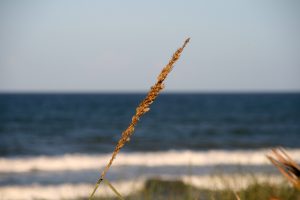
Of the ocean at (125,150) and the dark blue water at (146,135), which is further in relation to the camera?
the dark blue water at (146,135)

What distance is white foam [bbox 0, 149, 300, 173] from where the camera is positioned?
1816 centimetres

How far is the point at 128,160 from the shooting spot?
19.5m

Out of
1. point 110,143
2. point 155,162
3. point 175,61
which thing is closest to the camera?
point 175,61

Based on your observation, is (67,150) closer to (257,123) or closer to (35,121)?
(35,121)

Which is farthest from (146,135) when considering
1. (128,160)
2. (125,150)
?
(128,160)

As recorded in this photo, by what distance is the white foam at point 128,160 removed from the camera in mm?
18156

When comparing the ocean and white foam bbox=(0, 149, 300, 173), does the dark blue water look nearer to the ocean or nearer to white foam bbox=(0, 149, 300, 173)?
the ocean

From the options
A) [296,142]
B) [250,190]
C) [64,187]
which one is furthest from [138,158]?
[250,190]

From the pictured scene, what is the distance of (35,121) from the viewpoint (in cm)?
3966

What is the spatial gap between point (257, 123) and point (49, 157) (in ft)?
77.1

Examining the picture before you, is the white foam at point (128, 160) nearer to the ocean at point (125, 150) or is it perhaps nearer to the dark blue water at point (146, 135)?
the ocean at point (125, 150)

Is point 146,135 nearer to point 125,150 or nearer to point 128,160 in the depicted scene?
point 125,150

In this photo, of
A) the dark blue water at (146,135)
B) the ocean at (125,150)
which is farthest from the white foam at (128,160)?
the dark blue water at (146,135)

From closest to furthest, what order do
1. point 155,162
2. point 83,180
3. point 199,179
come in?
point 199,179 → point 83,180 → point 155,162
